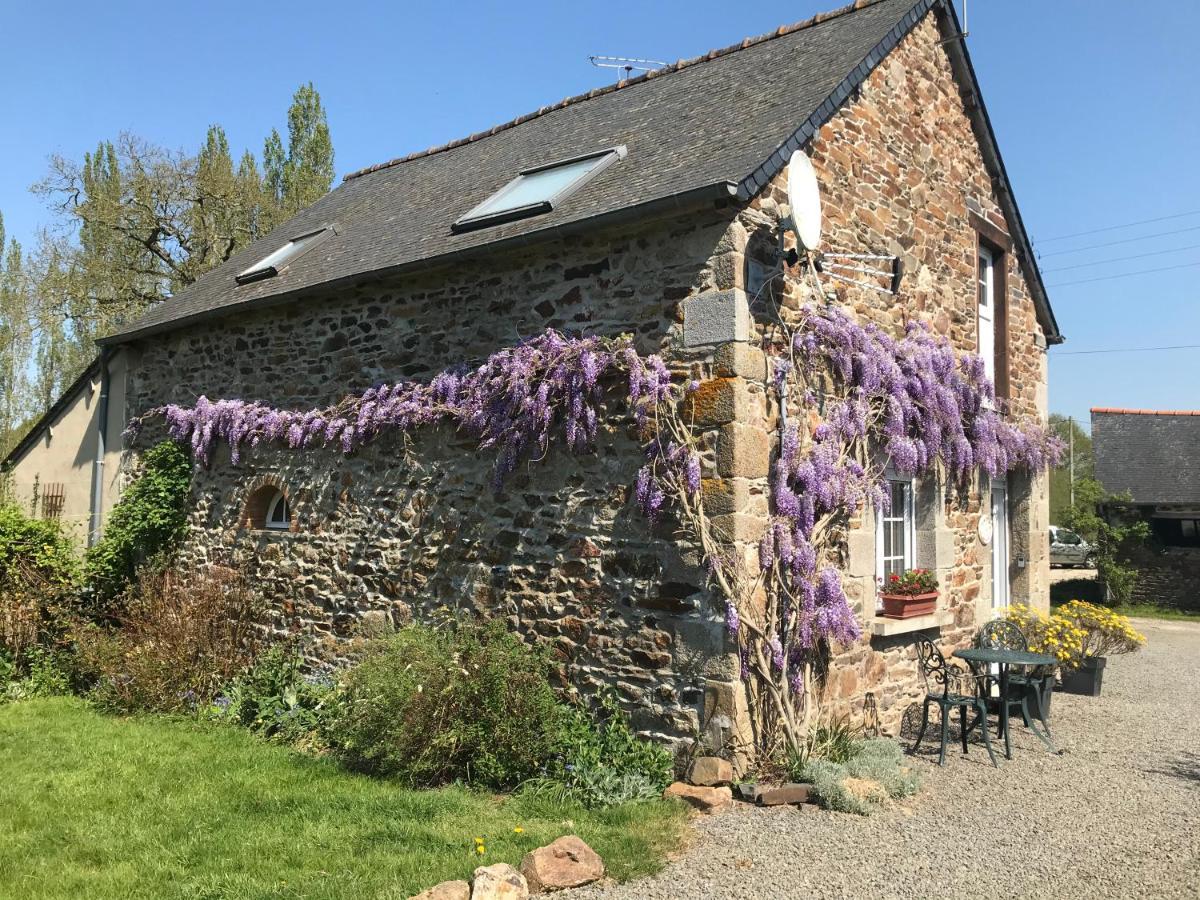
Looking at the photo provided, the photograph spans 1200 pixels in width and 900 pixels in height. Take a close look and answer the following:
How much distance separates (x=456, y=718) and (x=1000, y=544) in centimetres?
664

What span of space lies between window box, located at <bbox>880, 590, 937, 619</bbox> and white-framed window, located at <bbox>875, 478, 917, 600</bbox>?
1.02 ft

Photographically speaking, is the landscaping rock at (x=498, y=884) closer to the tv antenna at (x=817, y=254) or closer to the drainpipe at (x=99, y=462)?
the tv antenna at (x=817, y=254)

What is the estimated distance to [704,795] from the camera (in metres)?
5.22

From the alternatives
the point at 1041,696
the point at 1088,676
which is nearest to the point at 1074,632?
the point at 1088,676

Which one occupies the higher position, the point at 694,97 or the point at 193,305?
the point at 694,97

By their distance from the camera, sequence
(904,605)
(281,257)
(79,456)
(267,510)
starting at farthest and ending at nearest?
(79,456)
(281,257)
(267,510)
(904,605)

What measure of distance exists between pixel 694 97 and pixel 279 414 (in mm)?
5006

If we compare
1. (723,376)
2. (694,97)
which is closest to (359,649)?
(723,376)

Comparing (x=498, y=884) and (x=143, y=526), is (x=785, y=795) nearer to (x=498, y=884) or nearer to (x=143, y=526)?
(x=498, y=884)

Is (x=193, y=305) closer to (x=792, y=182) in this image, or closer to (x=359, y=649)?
(x=359, y=649)

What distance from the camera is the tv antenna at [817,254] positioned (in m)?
5.80

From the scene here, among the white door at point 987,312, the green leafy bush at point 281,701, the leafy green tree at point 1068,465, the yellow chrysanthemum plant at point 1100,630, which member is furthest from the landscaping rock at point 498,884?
the leafy green tree at point 1068,465

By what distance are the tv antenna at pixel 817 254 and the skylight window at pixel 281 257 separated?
20.1 ft

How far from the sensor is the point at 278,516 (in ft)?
30.1
